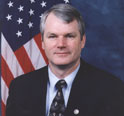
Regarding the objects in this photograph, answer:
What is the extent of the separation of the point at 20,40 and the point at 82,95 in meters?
0.71

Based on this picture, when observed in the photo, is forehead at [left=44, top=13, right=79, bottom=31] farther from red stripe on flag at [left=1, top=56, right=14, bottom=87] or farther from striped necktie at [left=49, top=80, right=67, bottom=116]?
red stripe on flag at [left=1, top=56, right=14, bottom=87]

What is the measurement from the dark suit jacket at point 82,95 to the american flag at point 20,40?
27 cm

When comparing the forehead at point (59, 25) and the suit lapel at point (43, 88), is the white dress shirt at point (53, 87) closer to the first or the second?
the suit lapel at point (43, 88)

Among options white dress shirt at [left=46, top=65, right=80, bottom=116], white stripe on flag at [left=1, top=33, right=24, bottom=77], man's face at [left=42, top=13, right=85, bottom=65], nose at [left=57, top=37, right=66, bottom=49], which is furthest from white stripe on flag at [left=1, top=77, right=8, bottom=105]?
nose at [left=57, top=37, right=66, bottom=49]

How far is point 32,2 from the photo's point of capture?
2.27 m

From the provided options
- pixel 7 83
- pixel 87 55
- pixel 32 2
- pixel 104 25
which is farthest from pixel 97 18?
pixel 7 83

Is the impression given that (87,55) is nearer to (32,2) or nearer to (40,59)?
(40,59)

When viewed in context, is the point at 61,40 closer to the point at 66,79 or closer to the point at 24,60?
the point at 66,79

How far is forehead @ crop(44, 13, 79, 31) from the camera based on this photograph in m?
1.78

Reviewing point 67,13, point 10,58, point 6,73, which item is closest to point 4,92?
point 6,73

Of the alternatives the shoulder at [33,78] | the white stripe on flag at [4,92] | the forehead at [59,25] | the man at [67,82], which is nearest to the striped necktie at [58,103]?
the man at [67,82]

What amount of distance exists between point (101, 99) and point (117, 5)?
771 millimetres

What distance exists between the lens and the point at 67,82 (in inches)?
74.3

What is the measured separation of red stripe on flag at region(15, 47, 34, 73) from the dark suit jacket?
0.26 metres
